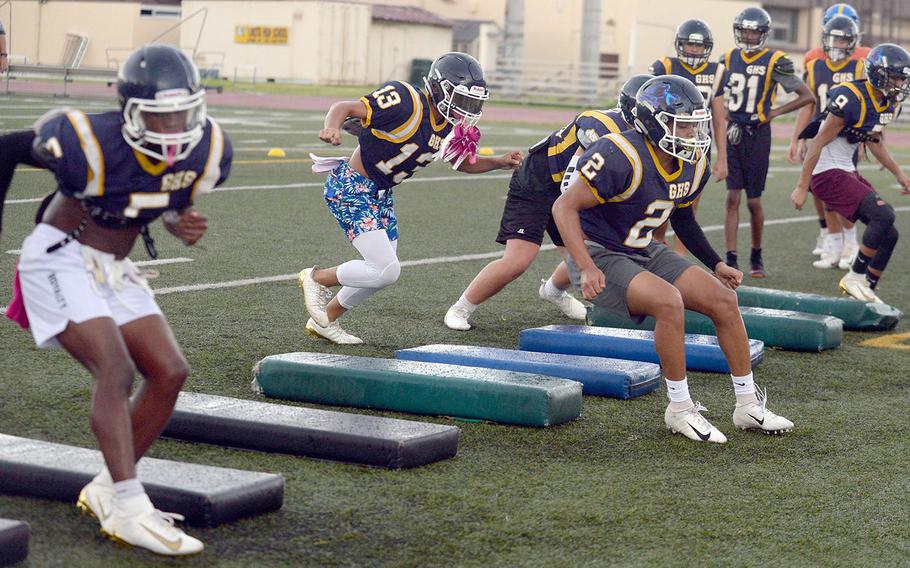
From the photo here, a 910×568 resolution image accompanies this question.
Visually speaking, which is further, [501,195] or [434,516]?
[501,195]

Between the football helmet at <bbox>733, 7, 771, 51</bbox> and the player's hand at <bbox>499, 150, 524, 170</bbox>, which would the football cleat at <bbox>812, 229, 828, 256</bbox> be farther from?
the player's hand at <bbox>499, 150, 524, 170</bbox>

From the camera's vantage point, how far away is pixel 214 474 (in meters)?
3.96

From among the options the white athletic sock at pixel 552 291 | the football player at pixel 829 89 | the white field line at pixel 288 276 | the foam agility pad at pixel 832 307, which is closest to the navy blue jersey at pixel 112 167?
the white field line at pixel 288 276

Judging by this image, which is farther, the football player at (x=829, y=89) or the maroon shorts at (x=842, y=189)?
the football player at (x=829, y=89)

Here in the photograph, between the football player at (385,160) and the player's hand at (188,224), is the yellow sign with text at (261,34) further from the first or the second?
the player's hand at (188,224)

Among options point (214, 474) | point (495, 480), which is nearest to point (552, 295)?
point (495, 480)

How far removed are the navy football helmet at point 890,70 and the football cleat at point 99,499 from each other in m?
6.00

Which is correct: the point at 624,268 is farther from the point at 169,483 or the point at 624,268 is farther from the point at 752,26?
the point at 752,26

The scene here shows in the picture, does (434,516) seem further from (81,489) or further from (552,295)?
(552,295)

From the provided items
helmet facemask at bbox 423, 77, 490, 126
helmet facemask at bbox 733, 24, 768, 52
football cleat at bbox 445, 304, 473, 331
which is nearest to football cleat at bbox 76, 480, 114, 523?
helmet facemask at bbox 423, 77, 490, 126

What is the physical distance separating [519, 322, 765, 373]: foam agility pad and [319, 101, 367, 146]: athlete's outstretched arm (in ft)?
4.65

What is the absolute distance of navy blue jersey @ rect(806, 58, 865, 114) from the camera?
1040 centimetres

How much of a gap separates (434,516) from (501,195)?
34.0 ft

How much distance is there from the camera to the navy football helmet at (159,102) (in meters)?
3.61
